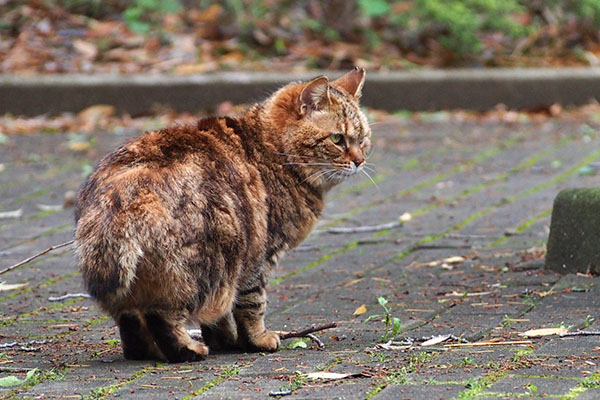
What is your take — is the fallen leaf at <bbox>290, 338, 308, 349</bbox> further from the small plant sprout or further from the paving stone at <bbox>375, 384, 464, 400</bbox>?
the paving stone at <bbox>375, 384, 464, 400</bbox>

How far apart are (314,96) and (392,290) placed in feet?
3.97

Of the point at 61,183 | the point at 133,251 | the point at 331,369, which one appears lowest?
the point at 61,183

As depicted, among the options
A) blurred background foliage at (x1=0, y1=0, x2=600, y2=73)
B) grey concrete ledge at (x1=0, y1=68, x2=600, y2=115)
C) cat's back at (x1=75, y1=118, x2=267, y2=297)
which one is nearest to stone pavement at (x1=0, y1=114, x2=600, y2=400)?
cat's back at (x1=75, y1=118, x2=267, y2=297)

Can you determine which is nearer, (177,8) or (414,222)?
(414,222)

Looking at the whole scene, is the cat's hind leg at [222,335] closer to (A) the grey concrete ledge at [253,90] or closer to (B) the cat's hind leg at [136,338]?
(B) the cat's hind leg at [136,338]

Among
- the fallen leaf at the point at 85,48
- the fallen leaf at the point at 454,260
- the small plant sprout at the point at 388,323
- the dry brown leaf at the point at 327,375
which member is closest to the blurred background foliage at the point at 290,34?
the fallen leaf at the point at 85,48

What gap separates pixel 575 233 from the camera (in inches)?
219

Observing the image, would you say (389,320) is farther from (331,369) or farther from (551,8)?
(551,8)

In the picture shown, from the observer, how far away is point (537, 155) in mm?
9039

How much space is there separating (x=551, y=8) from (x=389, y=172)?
5.07 metres

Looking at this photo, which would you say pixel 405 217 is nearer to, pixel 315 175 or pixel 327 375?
pixel 315 175

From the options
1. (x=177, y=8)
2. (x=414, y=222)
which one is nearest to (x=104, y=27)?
(x=177, y=8)

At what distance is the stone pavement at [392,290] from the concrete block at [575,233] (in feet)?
0.43

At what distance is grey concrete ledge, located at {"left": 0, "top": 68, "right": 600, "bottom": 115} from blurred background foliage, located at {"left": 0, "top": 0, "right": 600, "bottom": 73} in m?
0.46
